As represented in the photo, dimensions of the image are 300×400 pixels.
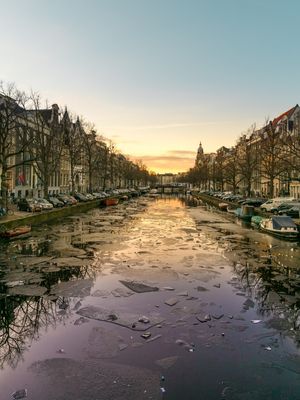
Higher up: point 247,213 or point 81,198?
point 81,198

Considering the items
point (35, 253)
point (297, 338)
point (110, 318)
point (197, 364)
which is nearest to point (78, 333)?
point (110, 318)

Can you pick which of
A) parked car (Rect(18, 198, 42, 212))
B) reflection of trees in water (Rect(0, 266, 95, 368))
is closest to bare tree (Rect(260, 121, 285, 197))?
parked car (Rect(18, 198, 42, 212))

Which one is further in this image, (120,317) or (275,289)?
(275,289)

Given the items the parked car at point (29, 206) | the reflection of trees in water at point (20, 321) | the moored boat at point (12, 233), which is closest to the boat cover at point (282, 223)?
the moored boat at point (12, 233)

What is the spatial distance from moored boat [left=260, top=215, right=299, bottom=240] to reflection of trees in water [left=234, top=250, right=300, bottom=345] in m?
10.2

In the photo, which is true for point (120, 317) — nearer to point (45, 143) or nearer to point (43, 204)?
point (43, 204)

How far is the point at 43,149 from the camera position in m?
58.1

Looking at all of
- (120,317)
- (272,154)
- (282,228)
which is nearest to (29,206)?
(282,228)

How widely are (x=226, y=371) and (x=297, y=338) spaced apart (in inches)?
134

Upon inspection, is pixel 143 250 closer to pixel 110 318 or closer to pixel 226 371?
pixel 110 318

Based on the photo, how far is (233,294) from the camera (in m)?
17.2

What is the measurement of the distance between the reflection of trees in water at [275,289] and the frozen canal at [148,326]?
0.06 metres

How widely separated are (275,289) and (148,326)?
745cm

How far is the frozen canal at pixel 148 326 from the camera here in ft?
31.5
